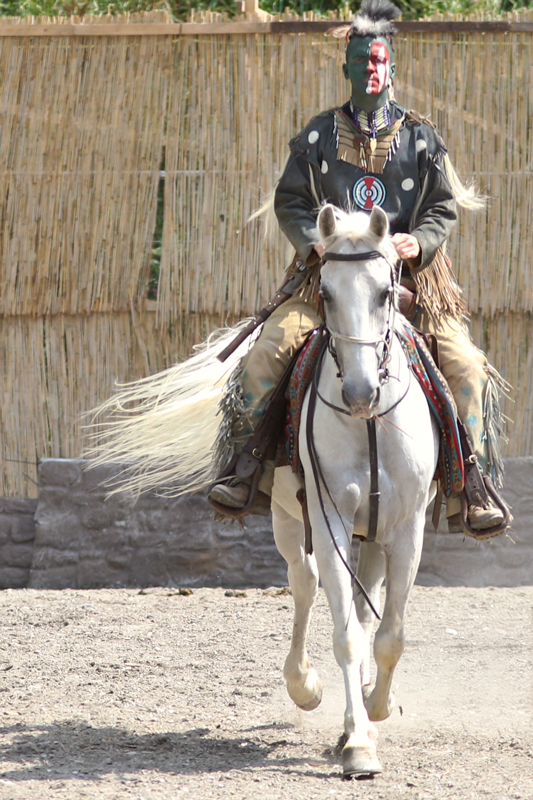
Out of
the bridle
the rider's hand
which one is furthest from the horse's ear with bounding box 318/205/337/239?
the rider's hand

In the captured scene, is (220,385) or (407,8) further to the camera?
(407,8)

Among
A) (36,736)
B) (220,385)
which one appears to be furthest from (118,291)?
(36,736)

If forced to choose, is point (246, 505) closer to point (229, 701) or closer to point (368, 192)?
point (229, 701)

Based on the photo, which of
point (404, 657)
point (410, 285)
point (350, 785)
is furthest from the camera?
point (404, 657)

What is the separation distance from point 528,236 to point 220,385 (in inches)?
112

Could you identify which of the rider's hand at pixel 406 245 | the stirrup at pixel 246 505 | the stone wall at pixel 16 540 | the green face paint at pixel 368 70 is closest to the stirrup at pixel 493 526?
the stirrup at pixel 246 505

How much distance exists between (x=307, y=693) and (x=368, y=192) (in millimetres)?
2098

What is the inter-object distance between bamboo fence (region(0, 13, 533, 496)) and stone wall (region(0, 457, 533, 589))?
289 mm

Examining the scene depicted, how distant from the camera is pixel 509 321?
6527 millimetres

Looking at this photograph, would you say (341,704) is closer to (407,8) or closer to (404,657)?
(404,657)

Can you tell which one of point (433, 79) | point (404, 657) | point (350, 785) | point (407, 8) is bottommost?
point (404, 657)

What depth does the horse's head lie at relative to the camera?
2987 mm

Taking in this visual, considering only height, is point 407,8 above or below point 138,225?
above

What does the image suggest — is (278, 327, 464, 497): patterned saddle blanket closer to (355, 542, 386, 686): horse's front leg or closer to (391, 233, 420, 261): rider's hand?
(391, 233, 420, 261): rider's hand
